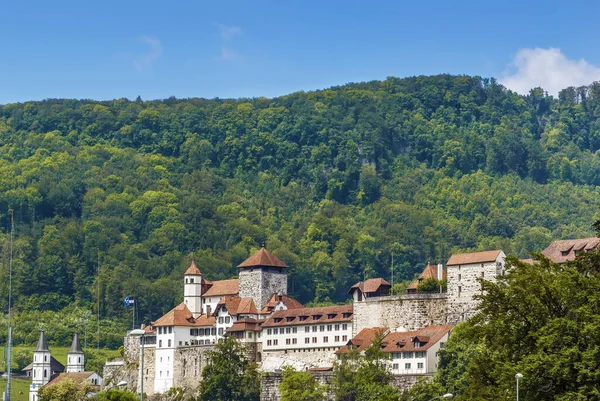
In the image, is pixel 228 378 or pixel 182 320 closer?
pixel 228 378

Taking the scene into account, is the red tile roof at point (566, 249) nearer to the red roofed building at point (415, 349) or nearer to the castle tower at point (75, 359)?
the red roofed building at point (415, 349)

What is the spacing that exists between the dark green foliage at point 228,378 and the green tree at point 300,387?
538 cm

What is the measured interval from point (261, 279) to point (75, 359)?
105 feet

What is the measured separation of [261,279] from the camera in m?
142

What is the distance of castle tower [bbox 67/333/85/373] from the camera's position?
162000 millimetres

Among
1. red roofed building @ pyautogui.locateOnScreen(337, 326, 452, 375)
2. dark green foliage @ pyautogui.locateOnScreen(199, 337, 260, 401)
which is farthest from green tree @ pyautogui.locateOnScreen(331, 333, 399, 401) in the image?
dark green foliage @ pyautogui.locateOnScreen(199, 337, 260, 401)

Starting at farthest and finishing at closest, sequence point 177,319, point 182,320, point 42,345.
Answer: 1. point 42,345
2. point 182,320
3. point 177,319

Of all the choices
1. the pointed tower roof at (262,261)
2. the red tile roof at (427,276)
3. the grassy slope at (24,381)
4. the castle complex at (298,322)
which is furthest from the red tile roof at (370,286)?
the grassy slope at (24,381)

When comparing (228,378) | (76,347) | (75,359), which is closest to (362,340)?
(228,378)

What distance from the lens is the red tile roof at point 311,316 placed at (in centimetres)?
12962

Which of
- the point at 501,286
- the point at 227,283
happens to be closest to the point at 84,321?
the point at 227,283

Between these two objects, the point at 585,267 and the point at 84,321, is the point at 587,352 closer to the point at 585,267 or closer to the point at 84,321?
the point at 585,267

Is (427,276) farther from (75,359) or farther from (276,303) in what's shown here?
(75,359)

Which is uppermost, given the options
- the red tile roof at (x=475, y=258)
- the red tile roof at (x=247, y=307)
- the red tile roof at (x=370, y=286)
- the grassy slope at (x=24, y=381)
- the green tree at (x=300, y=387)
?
the red tile roof at (x=475, y=258)
